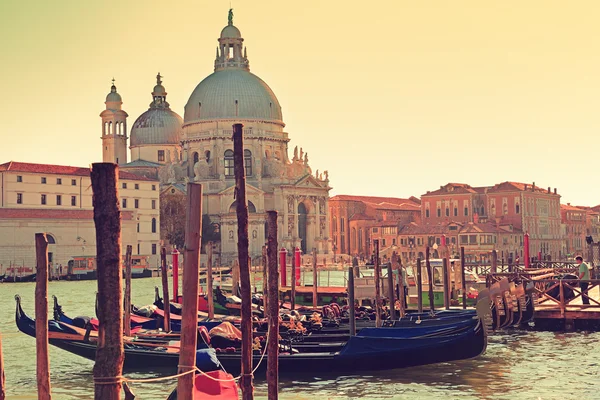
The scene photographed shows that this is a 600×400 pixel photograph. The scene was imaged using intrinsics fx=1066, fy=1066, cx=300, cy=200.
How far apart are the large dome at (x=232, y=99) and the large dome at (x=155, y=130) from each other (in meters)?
5.36

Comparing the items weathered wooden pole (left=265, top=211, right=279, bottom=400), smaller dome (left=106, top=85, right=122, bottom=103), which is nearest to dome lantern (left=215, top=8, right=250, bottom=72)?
smaller dome (left=106, top=85, right=122, bottom=103)

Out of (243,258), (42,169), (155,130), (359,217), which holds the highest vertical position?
(155,130)

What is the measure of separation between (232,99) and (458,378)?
5628 cm

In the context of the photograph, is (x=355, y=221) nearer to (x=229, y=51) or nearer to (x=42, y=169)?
(x=229, y=51)

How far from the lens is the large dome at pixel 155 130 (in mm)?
76750

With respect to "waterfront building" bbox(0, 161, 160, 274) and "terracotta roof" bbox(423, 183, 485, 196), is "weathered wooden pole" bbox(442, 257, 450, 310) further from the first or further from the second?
"terracotta roof" bbox(423, 183, 485, 196)

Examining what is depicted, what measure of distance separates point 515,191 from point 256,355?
6784 cm

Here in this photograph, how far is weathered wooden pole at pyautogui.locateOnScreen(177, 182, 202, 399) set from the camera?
27.3 ft

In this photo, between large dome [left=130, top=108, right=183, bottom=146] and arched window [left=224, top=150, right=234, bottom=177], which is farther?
large dome [left=130, top=108, right=183, bottom=146]

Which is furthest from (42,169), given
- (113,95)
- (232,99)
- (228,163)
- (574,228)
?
(574,228)

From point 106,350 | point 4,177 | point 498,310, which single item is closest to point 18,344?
point 498,310

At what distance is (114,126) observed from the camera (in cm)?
7562

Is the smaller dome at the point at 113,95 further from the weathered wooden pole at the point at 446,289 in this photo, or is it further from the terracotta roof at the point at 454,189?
the weathered wooden pole at the point at 446,289

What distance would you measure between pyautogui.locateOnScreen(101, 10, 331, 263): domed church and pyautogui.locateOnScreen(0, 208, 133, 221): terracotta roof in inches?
549
